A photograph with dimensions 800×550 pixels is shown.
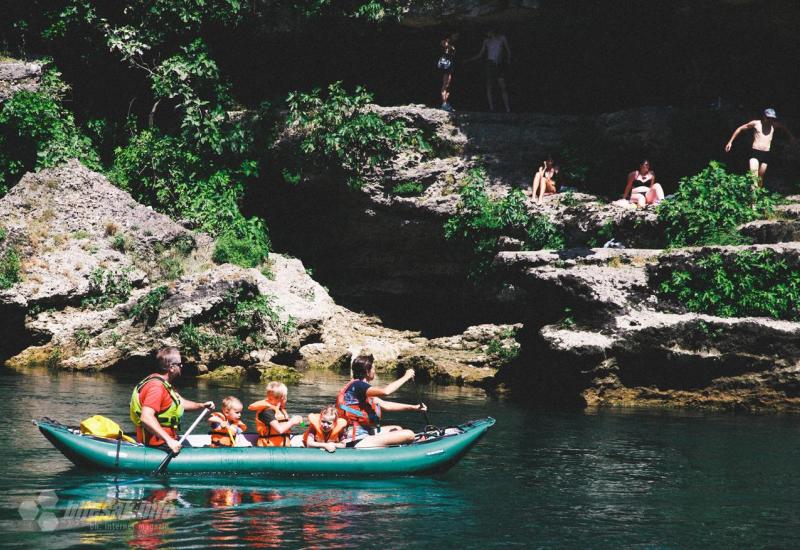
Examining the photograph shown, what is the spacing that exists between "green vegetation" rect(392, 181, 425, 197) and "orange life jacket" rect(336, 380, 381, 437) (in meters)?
9.31

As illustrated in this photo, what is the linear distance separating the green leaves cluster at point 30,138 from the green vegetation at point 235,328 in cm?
581

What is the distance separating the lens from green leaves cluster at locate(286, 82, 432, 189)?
19000 mm

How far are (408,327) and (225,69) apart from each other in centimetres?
743

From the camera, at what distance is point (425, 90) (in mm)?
22156

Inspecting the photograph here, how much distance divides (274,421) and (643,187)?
9540 mm

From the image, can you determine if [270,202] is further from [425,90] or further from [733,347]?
[733,347]

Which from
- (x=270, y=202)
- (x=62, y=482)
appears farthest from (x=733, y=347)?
(x=270, y=202)

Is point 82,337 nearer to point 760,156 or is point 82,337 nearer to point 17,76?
point 17,76

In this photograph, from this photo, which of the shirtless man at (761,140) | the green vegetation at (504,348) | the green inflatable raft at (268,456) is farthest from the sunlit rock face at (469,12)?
the green inflatable raft at (268,456)

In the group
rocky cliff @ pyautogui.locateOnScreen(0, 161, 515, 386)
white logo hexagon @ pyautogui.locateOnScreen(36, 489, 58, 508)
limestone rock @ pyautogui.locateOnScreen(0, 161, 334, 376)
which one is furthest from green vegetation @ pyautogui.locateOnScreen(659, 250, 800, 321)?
white logo hexagon @ pyautogui.locateOnScreen(36, 489, 58, 508)

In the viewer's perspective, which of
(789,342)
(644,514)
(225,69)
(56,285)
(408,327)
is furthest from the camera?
(225,69)

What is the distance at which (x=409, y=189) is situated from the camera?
61.7 feet

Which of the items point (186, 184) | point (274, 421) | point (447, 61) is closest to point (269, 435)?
point (274, 421)

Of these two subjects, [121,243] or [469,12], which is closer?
[121,243]
